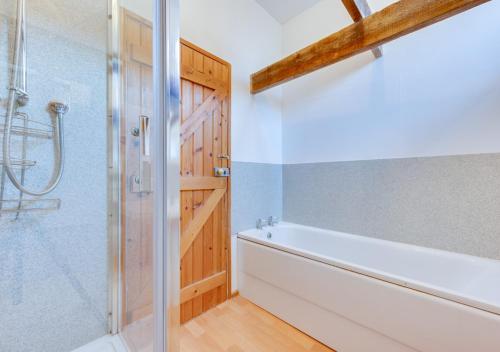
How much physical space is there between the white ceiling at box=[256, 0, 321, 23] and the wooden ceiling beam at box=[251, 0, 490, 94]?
0.90 meters

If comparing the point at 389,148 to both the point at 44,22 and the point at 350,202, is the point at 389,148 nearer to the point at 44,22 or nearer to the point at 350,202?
the point at 350,202

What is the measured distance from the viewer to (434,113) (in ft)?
5.55

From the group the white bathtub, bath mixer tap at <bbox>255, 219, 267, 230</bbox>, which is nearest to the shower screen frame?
the white bathtub

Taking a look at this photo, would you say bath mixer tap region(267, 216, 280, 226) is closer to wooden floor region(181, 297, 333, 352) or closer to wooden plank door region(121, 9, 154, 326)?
wooden floor region(181, 297, 333, 352)

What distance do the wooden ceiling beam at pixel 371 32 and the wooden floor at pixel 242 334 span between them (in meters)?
2.22

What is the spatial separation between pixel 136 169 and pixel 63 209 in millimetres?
544

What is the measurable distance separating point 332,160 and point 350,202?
49 centimetres

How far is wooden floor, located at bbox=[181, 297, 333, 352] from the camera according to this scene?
1441 millimetres

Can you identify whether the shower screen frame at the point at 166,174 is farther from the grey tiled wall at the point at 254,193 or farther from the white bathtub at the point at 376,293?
Result: the grey tiled wall at the point at 254,193

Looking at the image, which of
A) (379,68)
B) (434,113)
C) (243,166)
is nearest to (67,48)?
(243,166)

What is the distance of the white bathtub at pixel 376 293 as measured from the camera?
100 cm

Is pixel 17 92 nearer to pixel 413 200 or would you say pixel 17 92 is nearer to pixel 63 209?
pixel 63 209

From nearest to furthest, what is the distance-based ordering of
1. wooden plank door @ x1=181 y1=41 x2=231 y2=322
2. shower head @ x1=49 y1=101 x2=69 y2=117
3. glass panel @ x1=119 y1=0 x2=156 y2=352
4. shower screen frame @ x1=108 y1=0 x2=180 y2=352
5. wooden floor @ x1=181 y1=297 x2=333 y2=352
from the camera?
shower screen frame @ x1=108 y1=0 x2=180 y2=352 < glass panel @ x1=119 y1=0 x2=156 y2=352 < shower head @ x1=49 y1=101 x2=69 y2=117 < wooden floor @ x1=181 y1=297 x2=333 y2=352 < wooden plank door @ x1=181 y1=41 x2=231 y2=322

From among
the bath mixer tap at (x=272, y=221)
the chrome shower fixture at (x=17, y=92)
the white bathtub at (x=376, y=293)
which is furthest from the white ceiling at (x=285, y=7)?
the white bathtub at (x=376, y=293)
